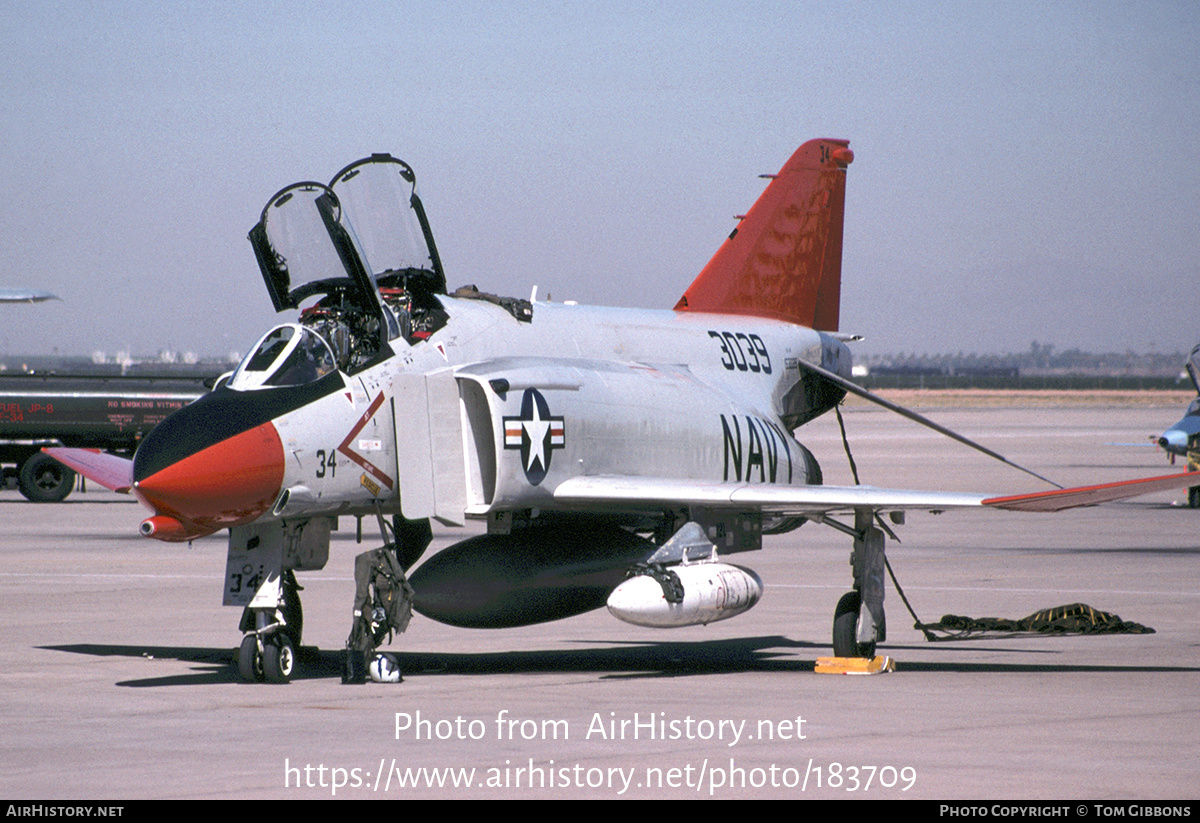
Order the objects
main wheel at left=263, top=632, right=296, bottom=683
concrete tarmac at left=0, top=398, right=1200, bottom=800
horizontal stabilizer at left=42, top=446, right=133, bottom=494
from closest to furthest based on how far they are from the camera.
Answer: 1. concrete tarmac at left=0, top=398, right=1200, bottom=800
2. main wheel at left=263, top=632, right=296, bottom=683
3. horizontal stabilizer at left=42, top=446, right=133, bottom=494

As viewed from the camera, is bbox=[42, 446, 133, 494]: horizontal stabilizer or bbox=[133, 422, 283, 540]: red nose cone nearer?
bbox=[133, 422, 283, 540]: red nose cone

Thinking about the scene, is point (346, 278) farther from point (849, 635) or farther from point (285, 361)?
point (849, 635)

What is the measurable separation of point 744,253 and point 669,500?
20.0 ft

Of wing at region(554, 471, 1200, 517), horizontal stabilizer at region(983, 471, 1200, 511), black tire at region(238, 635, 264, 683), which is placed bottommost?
black tire at region(238, 635, 264, 683)

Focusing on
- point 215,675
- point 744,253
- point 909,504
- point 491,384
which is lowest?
point 215,675

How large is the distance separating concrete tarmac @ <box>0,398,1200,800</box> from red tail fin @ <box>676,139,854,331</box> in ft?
11.8

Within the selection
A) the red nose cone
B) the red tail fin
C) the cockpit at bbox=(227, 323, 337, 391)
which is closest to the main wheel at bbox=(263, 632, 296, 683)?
the red nose cone

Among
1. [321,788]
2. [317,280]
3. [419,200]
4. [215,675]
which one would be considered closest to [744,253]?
[419,200]

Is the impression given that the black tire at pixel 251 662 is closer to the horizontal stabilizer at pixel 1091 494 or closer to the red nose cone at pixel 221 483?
the red nose cone at pixel 221 483

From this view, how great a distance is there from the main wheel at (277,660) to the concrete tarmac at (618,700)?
150 mm

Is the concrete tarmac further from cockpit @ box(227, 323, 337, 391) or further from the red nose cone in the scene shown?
cockpit @ box(227, 323, 337, 391)

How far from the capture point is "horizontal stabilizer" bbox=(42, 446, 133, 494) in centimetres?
1611

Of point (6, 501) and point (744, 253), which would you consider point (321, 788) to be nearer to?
point (744, 253)
